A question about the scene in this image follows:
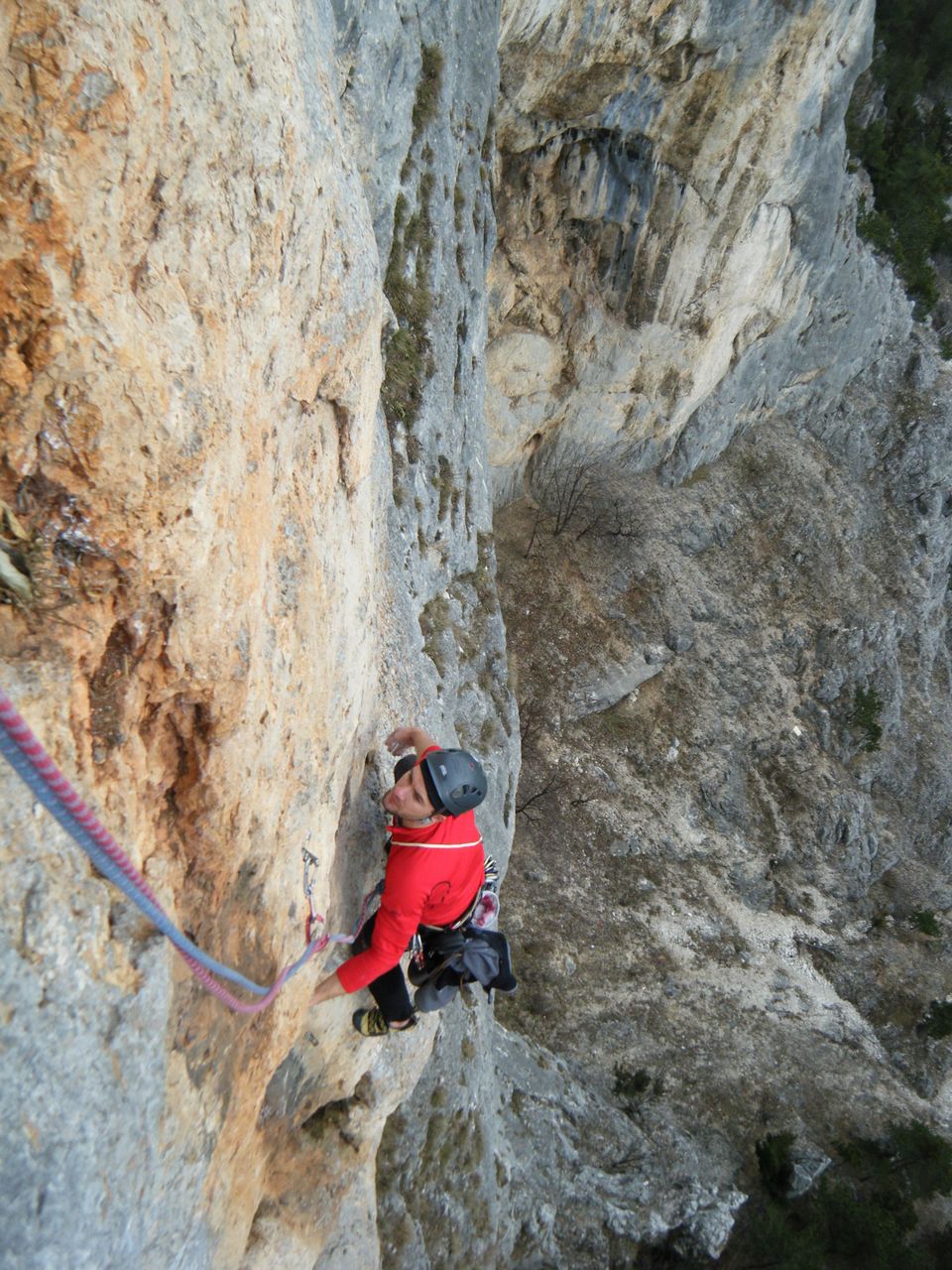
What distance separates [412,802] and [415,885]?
0.47 m

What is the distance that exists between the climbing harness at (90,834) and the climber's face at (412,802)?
1.43 metres

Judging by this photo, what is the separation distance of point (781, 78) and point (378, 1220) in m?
19.2

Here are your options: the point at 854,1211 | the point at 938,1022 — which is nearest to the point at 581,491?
the point at 938,1022

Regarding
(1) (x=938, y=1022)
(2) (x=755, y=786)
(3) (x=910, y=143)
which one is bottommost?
(1) (x=938, y=1022)

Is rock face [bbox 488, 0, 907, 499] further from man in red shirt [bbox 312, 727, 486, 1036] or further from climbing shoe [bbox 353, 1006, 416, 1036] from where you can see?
climbing shoe [bbox 353, 1006, 416, 1036]

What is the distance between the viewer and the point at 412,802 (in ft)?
14.6

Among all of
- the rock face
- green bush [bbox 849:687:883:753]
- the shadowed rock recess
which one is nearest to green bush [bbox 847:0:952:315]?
the shadowed rock recess

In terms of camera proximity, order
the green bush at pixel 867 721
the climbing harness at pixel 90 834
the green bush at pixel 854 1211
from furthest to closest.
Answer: the green bush at pixel 867 721 → the green bush at pixel 854 1211 → the climbing harness at pixel 90 834

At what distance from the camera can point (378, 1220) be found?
272 inches

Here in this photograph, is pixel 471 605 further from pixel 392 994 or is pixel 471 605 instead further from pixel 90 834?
pixel 90 834

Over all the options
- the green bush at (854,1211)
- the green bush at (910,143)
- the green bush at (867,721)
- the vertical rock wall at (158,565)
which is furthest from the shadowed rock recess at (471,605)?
the green bush at (910,143)

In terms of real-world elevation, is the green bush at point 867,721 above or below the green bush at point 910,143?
below

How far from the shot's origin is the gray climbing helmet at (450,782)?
4344 millimetres

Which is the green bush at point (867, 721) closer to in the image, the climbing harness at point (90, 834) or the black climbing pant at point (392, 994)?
the black climbing pant at point (392, 994)
